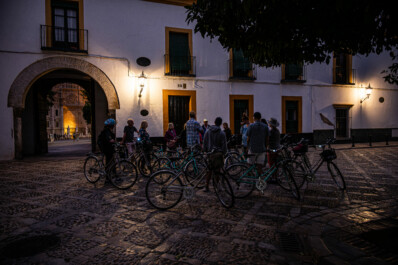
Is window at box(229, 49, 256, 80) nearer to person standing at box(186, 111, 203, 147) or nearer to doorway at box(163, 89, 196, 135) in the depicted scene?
doorway at box(163, 89, 196, 135)

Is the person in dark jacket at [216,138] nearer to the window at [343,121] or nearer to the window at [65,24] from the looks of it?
the window at [65,24]

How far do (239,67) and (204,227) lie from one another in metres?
12.2

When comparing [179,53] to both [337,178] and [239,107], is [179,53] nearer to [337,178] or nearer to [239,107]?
[239,107]

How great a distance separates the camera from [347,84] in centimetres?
1664

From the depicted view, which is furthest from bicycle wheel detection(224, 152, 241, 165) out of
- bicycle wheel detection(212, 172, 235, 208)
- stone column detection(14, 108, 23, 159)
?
stone column detection(14, 108, 23, 159)

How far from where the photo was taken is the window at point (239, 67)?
14191 millimetres

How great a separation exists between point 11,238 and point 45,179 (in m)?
4.28

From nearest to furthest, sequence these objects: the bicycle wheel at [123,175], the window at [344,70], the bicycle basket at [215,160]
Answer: the bicycle basket at [215,160], the bicycle wheel at [123,175], the window at [344,70]

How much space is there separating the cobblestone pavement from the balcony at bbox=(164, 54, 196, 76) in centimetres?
853

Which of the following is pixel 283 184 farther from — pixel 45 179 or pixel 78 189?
pixel 45 179

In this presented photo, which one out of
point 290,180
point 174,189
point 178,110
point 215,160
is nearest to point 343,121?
point 178,110

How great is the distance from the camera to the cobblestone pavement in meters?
2.90

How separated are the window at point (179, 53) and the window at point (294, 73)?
240 inches

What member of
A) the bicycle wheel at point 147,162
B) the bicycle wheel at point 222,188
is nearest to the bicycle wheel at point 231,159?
the bicycle wheel at point 147,162
